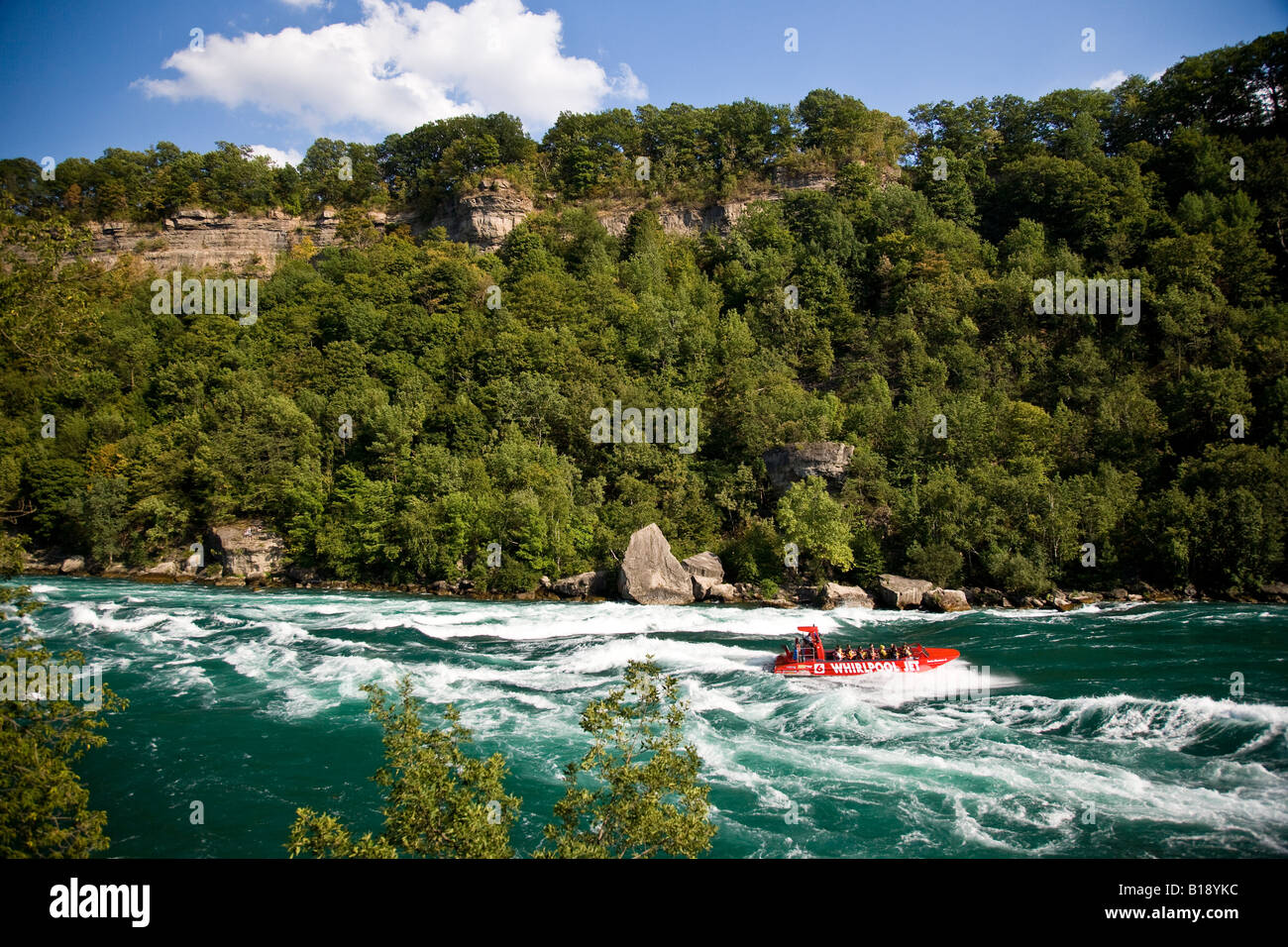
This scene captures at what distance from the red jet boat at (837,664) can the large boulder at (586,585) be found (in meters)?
21.9

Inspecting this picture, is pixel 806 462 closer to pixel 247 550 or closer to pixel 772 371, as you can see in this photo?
pixel 772 371

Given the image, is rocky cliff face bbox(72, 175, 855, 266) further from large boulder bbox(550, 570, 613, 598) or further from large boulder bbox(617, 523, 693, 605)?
large boulder bbox(617, 523, 693, 605)

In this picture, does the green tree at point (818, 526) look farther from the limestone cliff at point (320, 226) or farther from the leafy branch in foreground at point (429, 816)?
the limestone cliff at point (320, 226)

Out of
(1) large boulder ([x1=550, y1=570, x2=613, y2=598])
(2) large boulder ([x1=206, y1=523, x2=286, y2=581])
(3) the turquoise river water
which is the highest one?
(2) large boulder ([x1=206, y1=523, x2=286, y2=581])

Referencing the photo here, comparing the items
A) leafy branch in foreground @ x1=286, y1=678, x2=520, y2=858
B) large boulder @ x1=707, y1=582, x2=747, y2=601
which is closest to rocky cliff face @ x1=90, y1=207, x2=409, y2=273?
large boulder @ x1=707, y1=582, x2=747, y2=601

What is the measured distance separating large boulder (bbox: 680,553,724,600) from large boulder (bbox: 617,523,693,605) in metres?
0.56

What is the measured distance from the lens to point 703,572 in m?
50.7

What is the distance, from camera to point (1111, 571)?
47.7m

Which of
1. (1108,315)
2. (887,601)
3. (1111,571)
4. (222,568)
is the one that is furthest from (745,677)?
(1108,315)

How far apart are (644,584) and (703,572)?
481cm

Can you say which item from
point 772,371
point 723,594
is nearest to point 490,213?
point 772,371

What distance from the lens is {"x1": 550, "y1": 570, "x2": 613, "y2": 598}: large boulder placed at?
50875mm

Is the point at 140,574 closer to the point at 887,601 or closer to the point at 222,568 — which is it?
the point at 222,568

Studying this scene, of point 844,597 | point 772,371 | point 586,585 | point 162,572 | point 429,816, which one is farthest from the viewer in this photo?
point 772,371
